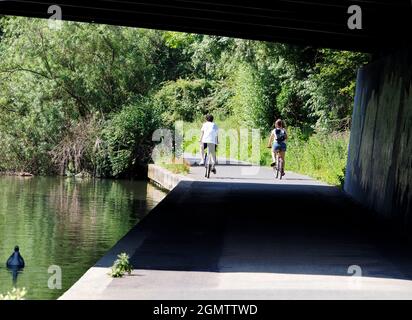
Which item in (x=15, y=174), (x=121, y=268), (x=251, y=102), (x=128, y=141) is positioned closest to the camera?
(x=121, y=268)

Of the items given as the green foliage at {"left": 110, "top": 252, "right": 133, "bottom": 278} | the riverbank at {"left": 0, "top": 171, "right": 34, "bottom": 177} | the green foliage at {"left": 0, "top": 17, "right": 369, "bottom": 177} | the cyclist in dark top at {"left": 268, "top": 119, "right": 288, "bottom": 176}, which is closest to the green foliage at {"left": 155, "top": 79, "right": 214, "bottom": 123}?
Result: the green foliage at {"left": 0, "top": 17, "right": 369, "bottom": 177}

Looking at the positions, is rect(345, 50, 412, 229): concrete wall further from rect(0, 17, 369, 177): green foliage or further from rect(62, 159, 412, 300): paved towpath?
rect(0, 17, 369, 177): green foliage

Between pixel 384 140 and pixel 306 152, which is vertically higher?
pixel 384 140

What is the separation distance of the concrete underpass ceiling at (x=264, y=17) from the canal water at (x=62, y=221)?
4490mm

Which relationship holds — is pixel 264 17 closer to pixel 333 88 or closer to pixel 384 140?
pixel 384 140

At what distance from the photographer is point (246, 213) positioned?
64.4 feet

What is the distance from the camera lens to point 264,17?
20.6 m

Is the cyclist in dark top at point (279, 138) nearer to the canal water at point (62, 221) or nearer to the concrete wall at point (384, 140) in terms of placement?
the concrete wall at point (384, 140)

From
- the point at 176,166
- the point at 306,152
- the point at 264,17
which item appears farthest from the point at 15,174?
the point at 264,17

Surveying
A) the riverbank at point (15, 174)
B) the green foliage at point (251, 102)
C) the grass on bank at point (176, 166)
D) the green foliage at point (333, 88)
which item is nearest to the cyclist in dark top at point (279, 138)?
the grass on bank at point (176, 166)

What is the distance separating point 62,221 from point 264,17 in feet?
23.3

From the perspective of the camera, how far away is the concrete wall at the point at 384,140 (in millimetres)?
17875

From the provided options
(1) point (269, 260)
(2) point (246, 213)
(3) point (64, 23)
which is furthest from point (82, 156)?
(1) point (269, 260)
